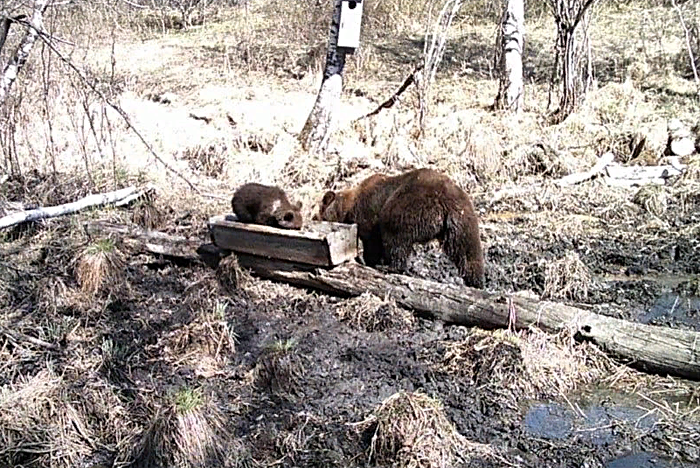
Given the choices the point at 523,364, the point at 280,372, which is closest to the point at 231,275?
the point at 280,372

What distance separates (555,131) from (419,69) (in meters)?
2.19

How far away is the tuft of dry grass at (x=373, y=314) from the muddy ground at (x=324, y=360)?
0.01 metres

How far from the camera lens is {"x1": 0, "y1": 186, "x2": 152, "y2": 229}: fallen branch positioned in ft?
25.0

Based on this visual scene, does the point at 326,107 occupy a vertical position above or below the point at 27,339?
above

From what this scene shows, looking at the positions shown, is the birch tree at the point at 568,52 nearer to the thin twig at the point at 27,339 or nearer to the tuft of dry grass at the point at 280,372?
the tuft of dry grass at the point at 280,372

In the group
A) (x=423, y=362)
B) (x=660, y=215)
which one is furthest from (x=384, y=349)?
(x=660, y=215)

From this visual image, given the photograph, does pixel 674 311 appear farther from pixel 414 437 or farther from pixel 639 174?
pixel 639 174

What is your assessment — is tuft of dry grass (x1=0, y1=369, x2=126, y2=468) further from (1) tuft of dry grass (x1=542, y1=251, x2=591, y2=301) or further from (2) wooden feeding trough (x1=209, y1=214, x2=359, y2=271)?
(1) tuft of dry grass (x1=542, y1=251, x2=591, y2=301)

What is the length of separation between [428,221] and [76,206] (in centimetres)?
404

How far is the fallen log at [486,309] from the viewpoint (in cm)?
505

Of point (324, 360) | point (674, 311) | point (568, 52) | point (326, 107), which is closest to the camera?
point (324, 360)

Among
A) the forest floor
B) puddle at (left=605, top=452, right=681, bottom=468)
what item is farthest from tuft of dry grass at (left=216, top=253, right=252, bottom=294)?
puddle at (left=605, top=452, right=681, bottom=468)

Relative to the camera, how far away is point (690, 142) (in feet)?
34.4

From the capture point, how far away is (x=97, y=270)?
21.8ft
